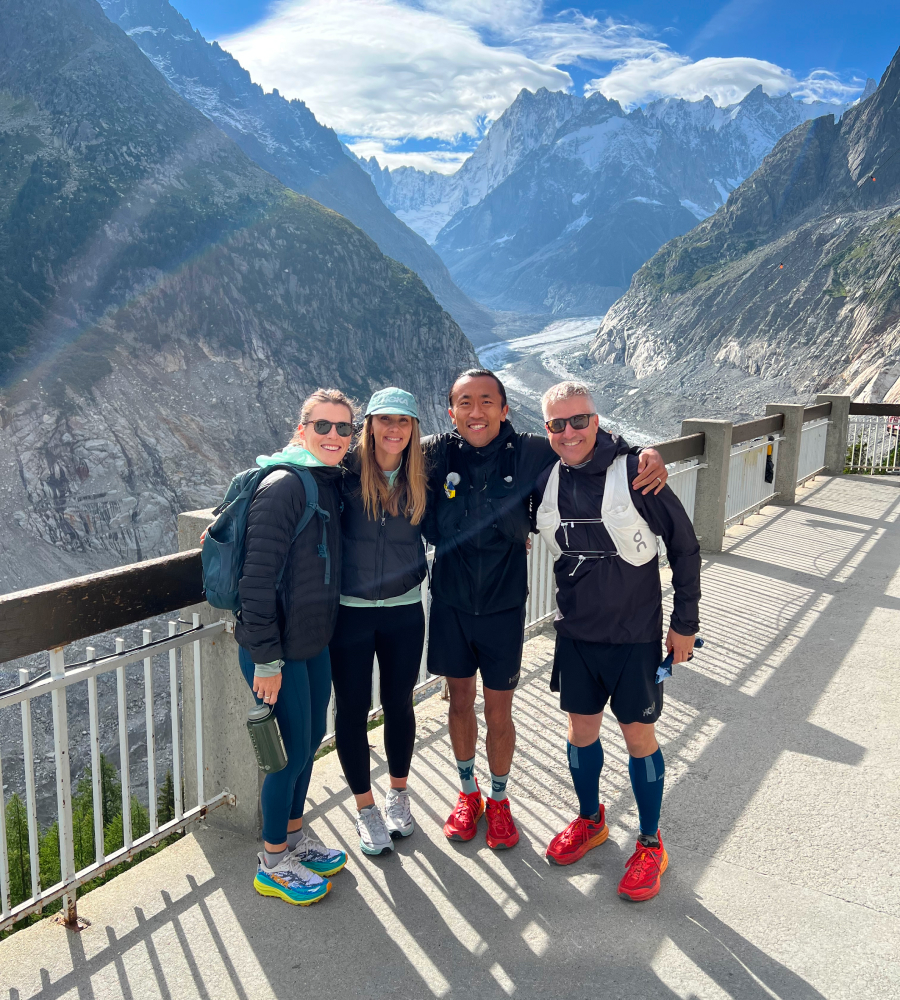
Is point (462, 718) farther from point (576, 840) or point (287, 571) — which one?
point (287, 571)

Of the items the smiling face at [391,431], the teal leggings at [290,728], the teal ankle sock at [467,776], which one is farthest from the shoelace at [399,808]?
the smiling face at [391,431]

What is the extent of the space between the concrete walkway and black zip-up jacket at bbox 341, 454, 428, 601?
1096mm

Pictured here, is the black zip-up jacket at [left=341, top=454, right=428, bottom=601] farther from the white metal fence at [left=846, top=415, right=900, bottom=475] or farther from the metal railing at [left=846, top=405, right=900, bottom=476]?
the white metal fence at [left=846, top=415, right=900, bottom=475]

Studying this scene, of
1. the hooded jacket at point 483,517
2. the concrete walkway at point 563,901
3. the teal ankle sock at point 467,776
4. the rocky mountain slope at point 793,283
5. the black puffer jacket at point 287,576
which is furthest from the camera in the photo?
the rocky mountain slope at point 793,283

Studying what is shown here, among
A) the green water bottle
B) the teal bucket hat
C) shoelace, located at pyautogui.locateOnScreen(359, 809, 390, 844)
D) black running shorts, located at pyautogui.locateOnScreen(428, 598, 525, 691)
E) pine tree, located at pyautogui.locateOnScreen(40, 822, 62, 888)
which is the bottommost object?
pine tree, located at pyautogui.locateOnScreen(40, 822, 62, 888)

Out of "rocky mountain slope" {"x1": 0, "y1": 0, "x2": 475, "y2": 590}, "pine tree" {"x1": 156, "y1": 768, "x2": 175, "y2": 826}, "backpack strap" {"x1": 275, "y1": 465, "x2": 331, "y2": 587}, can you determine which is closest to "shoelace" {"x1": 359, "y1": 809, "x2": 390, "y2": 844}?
"backpack strap" {"x1": 275, "y1": 465, "x2": 331, "y2": 587}

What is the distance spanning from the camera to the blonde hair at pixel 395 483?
2945mm

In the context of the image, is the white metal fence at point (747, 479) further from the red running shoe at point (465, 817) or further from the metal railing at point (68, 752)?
the metal railing at point (68, 752)

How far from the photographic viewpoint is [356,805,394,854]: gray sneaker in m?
3.07

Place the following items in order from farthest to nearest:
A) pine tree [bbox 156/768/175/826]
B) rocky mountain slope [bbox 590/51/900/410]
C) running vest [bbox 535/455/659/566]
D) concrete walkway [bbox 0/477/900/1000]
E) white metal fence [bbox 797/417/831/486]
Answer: rocky mountain slope [bbox 590/51/900/410]
white metal fence [bbox 797/417/831/486]
pine tree [bbox 156/768/175/826]
running vest [bbox 535/455/659/566]
concrete walkway [bbox 0/477/900/1000]

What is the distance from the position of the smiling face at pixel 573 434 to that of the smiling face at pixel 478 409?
9.4 inches

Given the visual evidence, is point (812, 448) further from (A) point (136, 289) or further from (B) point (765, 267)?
(B) point (765, 267)

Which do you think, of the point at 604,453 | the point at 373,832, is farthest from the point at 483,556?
the point at 373,832

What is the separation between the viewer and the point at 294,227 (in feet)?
316
